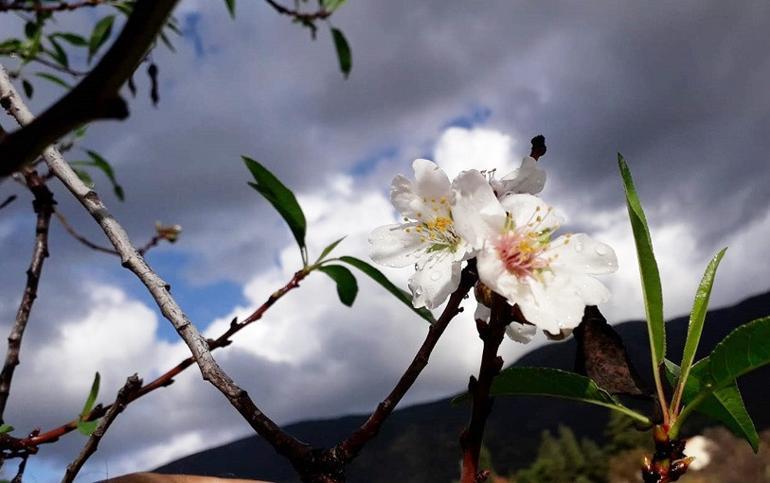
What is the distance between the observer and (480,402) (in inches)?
21.2

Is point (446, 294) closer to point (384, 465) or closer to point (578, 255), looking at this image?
point (578, 255)

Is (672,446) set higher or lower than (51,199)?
lower

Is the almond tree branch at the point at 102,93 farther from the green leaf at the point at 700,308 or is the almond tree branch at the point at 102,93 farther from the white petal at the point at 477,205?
the green leaf at the point at 700,308

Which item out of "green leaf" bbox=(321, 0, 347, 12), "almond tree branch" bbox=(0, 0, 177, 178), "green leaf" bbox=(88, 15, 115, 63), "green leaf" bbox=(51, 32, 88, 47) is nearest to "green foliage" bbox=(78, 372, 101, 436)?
"almond tree branch" bbox=(0, 0, 177, 178)

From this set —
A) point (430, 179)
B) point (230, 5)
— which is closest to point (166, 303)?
point (430, 179)

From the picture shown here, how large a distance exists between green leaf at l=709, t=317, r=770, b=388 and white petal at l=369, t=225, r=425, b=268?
305 mm

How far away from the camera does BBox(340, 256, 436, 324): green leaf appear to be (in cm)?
72

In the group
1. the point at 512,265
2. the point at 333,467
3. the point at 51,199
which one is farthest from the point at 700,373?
the point at 51,199

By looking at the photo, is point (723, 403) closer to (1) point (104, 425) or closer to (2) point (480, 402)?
(2) point (480, 402)

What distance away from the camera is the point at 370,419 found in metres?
0.59

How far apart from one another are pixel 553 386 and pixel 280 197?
0.38 m

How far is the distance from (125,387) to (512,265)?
0.46m

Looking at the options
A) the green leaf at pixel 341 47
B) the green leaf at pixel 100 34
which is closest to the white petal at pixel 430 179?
the green leaf at pixel 341 47

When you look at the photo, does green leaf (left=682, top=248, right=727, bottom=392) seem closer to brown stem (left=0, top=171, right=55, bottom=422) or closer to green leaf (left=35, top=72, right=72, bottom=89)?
brown stem (left=0, top=171, right=55, bottom=422)
